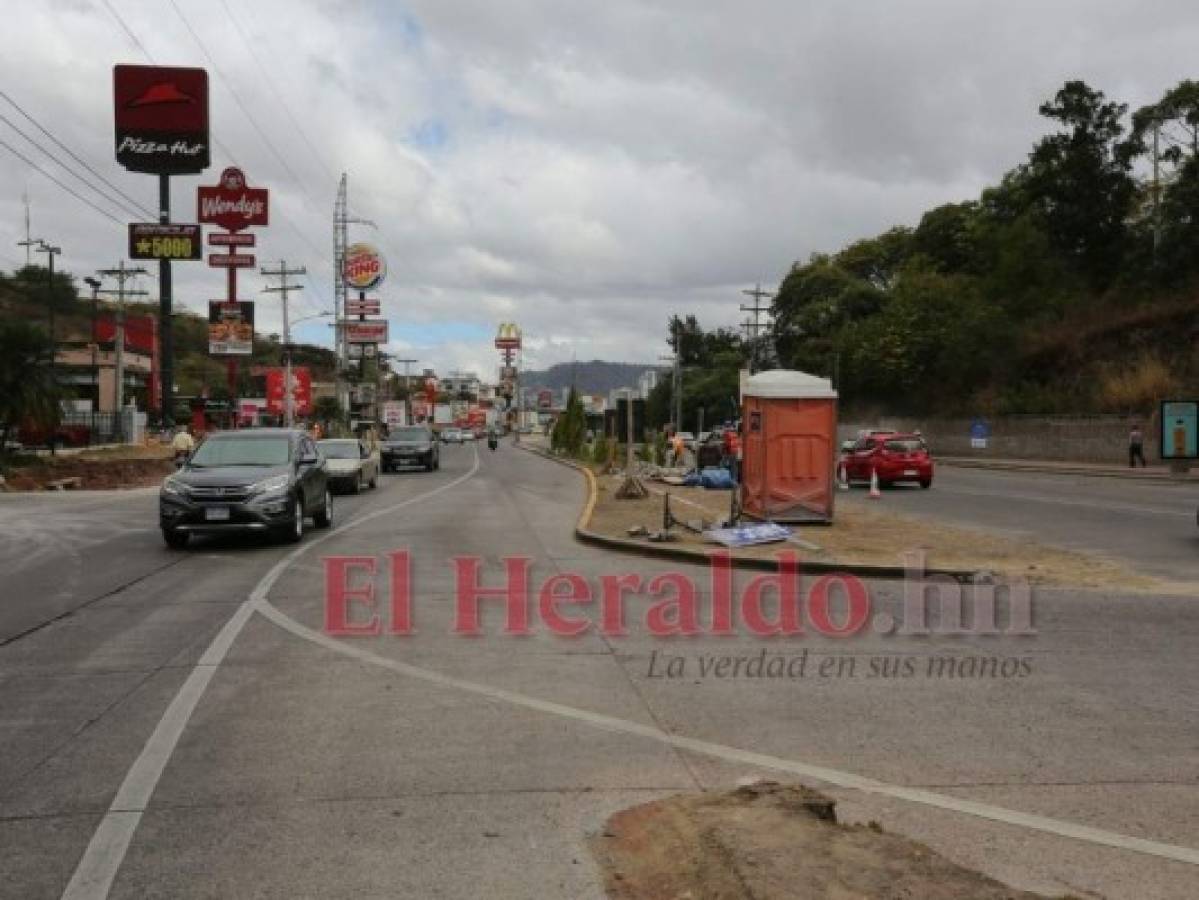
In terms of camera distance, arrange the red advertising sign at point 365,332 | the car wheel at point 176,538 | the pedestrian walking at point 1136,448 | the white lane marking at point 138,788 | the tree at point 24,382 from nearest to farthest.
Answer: the white lane marking at point 138,788 < the car wheel at point 176,538 < the tree at point 24,382 < the pedestrian walking at point 1136,448 < the red advertising sign at point 365,332

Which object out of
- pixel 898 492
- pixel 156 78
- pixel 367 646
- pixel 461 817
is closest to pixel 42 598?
pixel 367 646

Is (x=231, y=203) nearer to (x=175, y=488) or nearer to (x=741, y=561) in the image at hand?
(x=175, y=488)

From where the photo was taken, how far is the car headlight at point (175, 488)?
49.2 feet

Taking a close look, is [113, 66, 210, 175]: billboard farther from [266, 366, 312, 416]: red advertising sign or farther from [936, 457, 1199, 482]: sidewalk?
[936, 457, 1199, 482]: sidewalk

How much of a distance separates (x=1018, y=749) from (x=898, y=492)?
77.5 ft

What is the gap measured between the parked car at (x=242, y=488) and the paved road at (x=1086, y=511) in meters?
10.5

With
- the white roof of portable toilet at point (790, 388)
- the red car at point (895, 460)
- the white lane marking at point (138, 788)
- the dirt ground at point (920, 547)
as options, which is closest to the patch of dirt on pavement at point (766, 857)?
the white lane marking at point (138, 788)

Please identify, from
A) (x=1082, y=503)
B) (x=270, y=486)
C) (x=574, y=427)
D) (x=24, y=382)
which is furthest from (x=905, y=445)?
(x=24, y=382)

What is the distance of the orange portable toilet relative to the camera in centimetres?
1712

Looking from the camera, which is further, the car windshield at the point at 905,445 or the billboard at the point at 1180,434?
the billboard at the point at 1180,434

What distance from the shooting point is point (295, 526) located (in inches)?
620

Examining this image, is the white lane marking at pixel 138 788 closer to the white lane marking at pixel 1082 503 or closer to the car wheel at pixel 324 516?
the car wheel at pixel 324 516

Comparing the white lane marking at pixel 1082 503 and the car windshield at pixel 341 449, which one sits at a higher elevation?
the car windshield at pixel 341 449

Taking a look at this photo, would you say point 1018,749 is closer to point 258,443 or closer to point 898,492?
point 258,443
